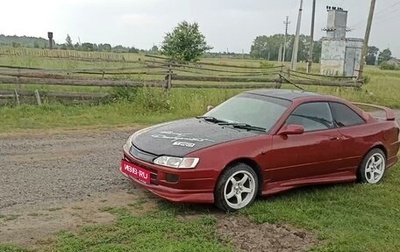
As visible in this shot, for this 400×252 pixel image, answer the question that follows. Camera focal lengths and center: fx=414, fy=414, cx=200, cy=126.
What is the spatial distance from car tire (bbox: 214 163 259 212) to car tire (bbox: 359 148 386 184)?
215cm

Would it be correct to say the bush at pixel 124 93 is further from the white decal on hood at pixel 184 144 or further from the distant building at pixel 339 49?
the distant building at pixel 339 49

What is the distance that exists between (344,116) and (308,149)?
1.09m

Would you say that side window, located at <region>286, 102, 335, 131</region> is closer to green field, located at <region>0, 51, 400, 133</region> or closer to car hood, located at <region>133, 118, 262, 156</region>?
car hood, located at <region>133, 118, 262, 156</region>

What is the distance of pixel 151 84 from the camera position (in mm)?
12461

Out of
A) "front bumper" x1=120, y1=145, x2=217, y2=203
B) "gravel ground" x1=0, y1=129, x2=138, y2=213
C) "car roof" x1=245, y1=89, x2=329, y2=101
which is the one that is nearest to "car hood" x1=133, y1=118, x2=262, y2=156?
"front bumper" x1=120, y1=145, x2=217, y2=203

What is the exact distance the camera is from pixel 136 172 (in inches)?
195

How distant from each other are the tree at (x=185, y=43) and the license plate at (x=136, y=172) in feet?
78.0

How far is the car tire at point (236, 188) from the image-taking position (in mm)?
4770

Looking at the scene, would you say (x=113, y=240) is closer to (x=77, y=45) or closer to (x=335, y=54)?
(x=335, y=54)

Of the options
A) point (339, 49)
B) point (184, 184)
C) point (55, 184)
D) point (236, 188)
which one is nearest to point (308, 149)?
point (236, 188)

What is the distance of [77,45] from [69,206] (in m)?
50.1

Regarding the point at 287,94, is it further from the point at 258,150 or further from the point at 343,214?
the point at 343,214

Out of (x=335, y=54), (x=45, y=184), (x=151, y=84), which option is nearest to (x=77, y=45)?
(x=335, y=54)

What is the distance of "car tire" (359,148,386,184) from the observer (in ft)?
20.7
